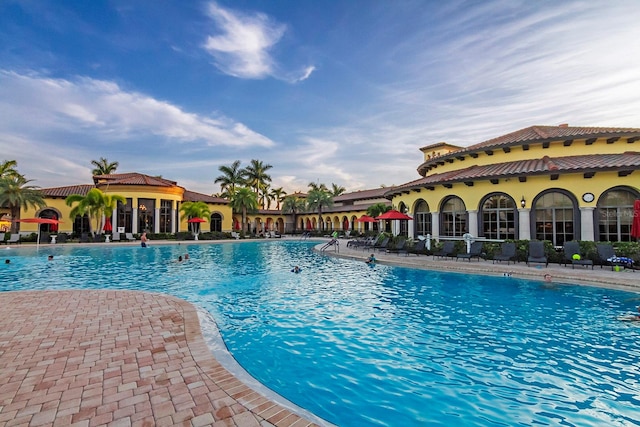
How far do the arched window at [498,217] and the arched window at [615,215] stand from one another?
328 cm

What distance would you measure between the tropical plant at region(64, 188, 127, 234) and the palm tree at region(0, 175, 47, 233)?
3238 millimetres

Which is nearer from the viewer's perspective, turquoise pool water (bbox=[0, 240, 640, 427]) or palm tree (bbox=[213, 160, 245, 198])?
turquoise pool water (bbox=[0, 240, 640, 427])

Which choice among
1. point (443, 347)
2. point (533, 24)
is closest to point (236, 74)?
point (533, 24)

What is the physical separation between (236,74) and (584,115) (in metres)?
23.0

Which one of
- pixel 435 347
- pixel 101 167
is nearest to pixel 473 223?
pixel 435 347

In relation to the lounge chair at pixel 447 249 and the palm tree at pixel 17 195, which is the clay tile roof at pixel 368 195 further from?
the palm tree at pixel 17 195

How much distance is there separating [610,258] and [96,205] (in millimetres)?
38413

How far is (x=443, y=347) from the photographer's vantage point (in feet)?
17.4

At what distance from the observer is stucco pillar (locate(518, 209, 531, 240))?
14852 millimetres

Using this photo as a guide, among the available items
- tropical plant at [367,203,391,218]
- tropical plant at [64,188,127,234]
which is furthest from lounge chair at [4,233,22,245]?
tropical plant at [367,203,391,218]

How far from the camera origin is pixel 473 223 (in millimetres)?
16406

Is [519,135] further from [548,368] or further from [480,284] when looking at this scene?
[548,368]

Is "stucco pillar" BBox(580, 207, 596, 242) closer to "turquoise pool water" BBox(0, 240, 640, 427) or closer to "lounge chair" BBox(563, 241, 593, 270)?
"lounge chair" BBox(563, 241, 593, 270)

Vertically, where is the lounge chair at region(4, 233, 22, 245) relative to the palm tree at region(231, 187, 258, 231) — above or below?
below
